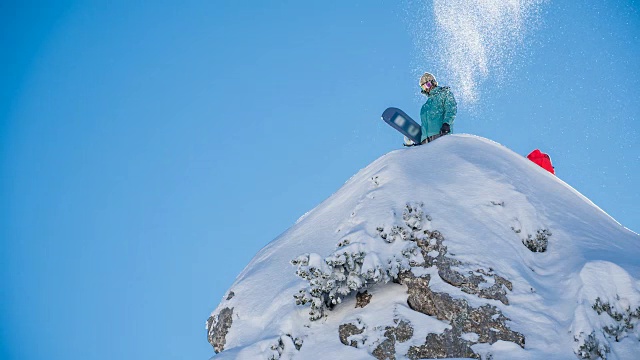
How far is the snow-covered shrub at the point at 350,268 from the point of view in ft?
26.1

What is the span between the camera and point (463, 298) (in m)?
7.73

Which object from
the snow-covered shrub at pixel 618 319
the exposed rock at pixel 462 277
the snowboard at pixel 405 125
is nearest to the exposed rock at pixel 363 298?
the exposed rock at pixel 462 277

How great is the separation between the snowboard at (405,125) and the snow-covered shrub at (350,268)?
21.6 ft

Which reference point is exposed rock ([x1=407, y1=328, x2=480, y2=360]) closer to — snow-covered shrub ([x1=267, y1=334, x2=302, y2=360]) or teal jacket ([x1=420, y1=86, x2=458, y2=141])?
snow-covered shrub ([x1=267, y1=334, x2=302, y2=360])

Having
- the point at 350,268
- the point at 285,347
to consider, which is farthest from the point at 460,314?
the point at 285,347

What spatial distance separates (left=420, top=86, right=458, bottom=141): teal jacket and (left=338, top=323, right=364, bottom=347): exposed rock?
6854 millimetres

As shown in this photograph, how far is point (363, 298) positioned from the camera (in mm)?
8328

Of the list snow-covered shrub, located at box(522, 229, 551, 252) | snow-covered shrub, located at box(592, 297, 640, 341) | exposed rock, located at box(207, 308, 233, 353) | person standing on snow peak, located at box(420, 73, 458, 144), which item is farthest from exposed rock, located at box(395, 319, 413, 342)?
person standing on snow peak, located at box(420, 73, 458, 144)

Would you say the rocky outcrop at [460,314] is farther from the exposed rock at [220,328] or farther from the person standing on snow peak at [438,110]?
the person standing on snow peak at [438,110]

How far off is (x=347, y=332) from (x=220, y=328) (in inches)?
94.1

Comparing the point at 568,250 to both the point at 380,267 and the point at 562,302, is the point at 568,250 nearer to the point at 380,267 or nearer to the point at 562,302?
the point at 562,302

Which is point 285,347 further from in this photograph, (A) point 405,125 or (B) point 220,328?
(A) point 405,125

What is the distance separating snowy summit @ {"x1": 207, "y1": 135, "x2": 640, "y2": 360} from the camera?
289 inches

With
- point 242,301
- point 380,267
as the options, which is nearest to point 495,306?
point 380,267
